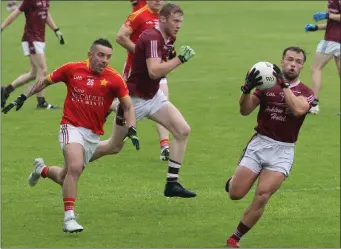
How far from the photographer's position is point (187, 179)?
15742mm

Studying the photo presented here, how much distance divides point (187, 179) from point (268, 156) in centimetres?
366

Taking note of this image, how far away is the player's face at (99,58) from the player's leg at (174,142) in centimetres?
180

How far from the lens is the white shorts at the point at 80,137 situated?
12.7 meters

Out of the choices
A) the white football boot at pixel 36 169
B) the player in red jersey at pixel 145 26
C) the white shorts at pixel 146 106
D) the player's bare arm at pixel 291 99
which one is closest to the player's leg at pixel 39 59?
the player in red jersey at pixel 145 26

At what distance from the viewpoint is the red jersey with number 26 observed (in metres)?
12.8

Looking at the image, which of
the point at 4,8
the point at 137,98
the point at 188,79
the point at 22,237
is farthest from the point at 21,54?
the point at 22,237

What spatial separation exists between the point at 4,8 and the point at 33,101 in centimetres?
1662

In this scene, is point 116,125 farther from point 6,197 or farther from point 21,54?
point 21,54

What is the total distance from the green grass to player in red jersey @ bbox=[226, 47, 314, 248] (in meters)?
0.60

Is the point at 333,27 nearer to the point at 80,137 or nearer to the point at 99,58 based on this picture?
the point at 99,58

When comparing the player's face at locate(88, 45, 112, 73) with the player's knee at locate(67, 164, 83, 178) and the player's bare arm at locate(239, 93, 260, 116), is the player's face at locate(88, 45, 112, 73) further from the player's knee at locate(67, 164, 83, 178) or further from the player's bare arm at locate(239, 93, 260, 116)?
the player's bare arm at locate(239, 93, 260, 116)

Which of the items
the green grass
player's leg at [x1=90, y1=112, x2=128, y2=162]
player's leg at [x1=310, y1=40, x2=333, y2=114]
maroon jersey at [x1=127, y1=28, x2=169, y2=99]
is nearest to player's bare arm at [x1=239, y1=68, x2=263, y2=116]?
the green grass

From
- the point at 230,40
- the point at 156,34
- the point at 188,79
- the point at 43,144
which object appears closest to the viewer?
the point at 156,34

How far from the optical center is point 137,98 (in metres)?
14.5
